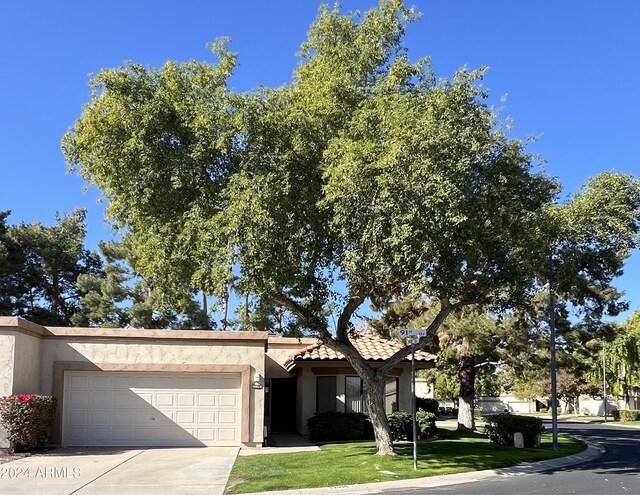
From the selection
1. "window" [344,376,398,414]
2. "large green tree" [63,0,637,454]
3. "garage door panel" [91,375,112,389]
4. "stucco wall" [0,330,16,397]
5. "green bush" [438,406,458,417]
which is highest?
"large green tree" [63,0,637,454]

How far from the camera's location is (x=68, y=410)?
20.0 m

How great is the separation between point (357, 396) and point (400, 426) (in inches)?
108

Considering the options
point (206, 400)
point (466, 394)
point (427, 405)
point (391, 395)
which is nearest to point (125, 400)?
point (206, 400)

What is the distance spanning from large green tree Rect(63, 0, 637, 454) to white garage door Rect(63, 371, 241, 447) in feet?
17.6

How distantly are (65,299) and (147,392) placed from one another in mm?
26254

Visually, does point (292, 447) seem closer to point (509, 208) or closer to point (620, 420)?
point (509, 208)

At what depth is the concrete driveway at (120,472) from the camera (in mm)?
12438

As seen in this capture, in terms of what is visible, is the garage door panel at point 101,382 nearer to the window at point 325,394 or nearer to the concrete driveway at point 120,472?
the concrete driveway at point 120,472

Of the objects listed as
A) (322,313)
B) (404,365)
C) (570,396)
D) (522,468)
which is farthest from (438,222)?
(570,396)

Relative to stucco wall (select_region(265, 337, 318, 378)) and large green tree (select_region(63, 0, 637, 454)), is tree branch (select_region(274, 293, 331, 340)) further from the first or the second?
stucco wall (select_region(265, 337, 318, 378))

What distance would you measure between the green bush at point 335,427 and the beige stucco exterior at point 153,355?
332 centimetres

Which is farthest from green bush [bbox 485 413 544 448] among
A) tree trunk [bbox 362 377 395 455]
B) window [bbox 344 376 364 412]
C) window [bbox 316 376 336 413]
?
window [bbox 316 376 336 413]

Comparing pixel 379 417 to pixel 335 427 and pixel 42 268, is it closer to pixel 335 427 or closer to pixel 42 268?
pixel 335 427

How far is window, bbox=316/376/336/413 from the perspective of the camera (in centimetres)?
2505
